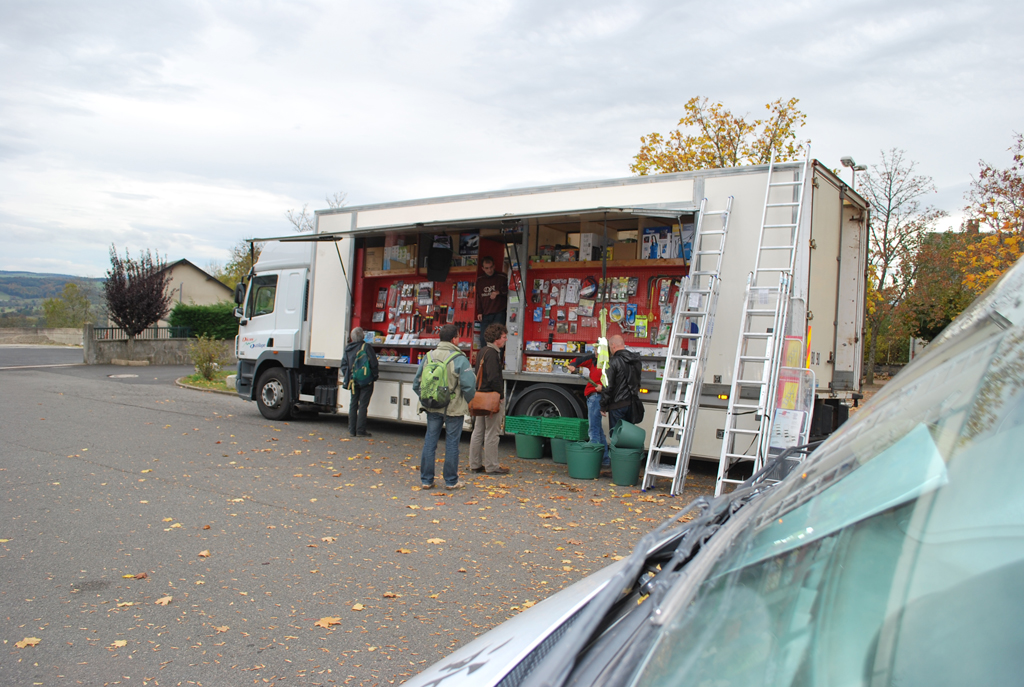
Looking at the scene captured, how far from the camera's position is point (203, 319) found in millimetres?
36156

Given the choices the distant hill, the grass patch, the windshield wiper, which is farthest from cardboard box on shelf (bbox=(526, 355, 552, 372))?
the distant hill

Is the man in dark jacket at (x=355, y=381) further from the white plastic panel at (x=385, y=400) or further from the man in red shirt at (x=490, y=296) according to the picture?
the man in red shirt at (x=490, y=296)

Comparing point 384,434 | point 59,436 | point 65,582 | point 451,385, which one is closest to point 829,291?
point 451,385

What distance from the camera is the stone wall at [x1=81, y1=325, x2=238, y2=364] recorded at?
26.7m

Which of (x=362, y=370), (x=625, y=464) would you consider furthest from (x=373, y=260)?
(x=625, y=464)

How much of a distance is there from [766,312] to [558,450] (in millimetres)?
3200

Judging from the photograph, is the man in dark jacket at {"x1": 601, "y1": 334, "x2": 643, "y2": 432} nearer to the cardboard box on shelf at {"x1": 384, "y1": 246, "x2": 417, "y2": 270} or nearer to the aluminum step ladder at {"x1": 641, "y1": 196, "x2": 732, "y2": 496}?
the aluminum step ladder at {"x1": 641, "y1": 196, "x2": 732, "y2": 496}

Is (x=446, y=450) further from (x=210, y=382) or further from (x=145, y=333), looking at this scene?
(x=145, y=333)

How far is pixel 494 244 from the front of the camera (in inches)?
460

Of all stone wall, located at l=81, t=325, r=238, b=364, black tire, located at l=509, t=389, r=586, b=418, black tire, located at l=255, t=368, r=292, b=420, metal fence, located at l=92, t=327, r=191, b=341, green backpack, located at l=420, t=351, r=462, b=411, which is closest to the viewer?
green backpack, located at l=420, t=351, r=462, b=411

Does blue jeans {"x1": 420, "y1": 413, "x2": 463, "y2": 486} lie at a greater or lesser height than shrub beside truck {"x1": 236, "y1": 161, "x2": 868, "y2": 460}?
lesser

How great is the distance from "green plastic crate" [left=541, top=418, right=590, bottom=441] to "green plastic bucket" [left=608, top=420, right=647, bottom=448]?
35.2 inches

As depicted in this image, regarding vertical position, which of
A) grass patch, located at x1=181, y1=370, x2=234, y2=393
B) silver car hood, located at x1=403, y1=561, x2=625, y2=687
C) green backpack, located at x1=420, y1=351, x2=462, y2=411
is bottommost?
grass patch, located at x1=181, y1=370, x2=234, y2=393

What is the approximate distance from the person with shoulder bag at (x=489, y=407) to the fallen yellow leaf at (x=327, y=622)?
421cm
